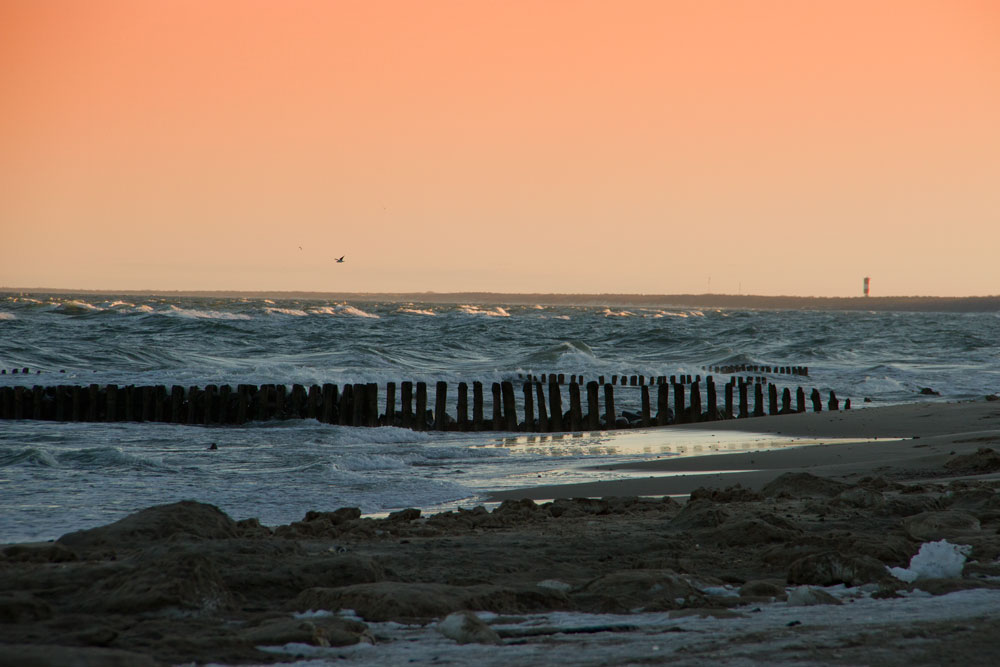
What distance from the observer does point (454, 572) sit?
4926 mm

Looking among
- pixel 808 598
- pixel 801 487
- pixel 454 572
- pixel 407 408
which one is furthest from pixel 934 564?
pixel 407 408

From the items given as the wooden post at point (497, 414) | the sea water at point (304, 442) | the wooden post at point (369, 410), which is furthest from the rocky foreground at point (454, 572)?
the wooden post at point (497, 414)

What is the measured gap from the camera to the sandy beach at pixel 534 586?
3.46 m

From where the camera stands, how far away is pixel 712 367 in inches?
1265

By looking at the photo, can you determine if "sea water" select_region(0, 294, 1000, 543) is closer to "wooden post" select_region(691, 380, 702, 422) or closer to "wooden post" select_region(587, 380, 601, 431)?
"wooden post" select_region(587, 380, 601, 431)

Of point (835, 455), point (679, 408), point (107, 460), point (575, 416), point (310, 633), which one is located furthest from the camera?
point (679, 408)

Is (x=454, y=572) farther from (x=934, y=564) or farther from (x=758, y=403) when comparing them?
(x=758, y=403)

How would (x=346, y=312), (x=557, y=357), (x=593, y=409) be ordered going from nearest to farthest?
(x=593, y=409) → (x=557, y=357) → (x=346, y=312)

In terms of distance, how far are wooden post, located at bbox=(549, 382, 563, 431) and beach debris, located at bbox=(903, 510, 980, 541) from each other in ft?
36.8

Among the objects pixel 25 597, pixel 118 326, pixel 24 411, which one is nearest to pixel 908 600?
pixel 25 597

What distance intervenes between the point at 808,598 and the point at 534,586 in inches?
48.4

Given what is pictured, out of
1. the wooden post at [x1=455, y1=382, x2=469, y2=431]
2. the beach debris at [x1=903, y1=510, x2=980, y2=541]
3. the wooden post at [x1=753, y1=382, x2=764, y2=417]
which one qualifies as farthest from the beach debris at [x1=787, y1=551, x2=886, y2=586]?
the wooden post at [x1=753, y1=382, x2=764, y2=417]

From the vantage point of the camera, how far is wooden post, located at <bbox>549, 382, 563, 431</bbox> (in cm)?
1730

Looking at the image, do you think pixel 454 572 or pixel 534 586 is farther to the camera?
pixel 454 572
